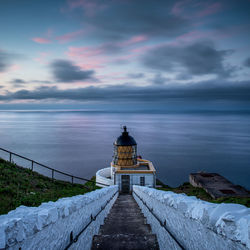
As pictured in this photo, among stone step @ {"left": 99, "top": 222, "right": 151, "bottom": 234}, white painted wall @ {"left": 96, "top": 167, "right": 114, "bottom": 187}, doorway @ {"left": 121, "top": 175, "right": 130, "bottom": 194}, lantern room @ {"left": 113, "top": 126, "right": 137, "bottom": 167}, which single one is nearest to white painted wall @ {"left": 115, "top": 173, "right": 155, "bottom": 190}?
doorway @ {"left": 121, "top": 175, "right": 130, "bottom": 194}

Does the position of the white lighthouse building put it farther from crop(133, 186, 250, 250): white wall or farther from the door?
crop(133, 186, 250, 250): white wall

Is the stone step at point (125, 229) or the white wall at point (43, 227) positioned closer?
the white wall at point (43, 227)

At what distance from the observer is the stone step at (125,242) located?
2916 millimetres

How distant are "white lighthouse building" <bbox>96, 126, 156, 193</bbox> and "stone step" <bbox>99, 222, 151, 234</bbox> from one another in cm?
1469

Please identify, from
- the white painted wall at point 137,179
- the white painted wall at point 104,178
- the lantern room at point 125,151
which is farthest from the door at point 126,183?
the lantern room at point 125,151

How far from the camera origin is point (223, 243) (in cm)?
168

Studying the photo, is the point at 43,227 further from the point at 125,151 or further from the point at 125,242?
the point at 125,151

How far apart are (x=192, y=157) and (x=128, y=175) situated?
1654 inches

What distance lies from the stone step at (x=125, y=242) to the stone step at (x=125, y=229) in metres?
1.56

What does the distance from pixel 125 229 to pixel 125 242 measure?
189 centimetres

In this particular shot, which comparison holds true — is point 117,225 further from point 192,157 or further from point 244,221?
point 192,157

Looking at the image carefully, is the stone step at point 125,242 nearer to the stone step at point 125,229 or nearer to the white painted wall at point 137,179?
the stone step at point 125,229

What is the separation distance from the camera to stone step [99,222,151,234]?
4.54m

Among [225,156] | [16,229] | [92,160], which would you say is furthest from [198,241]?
[225,156]
